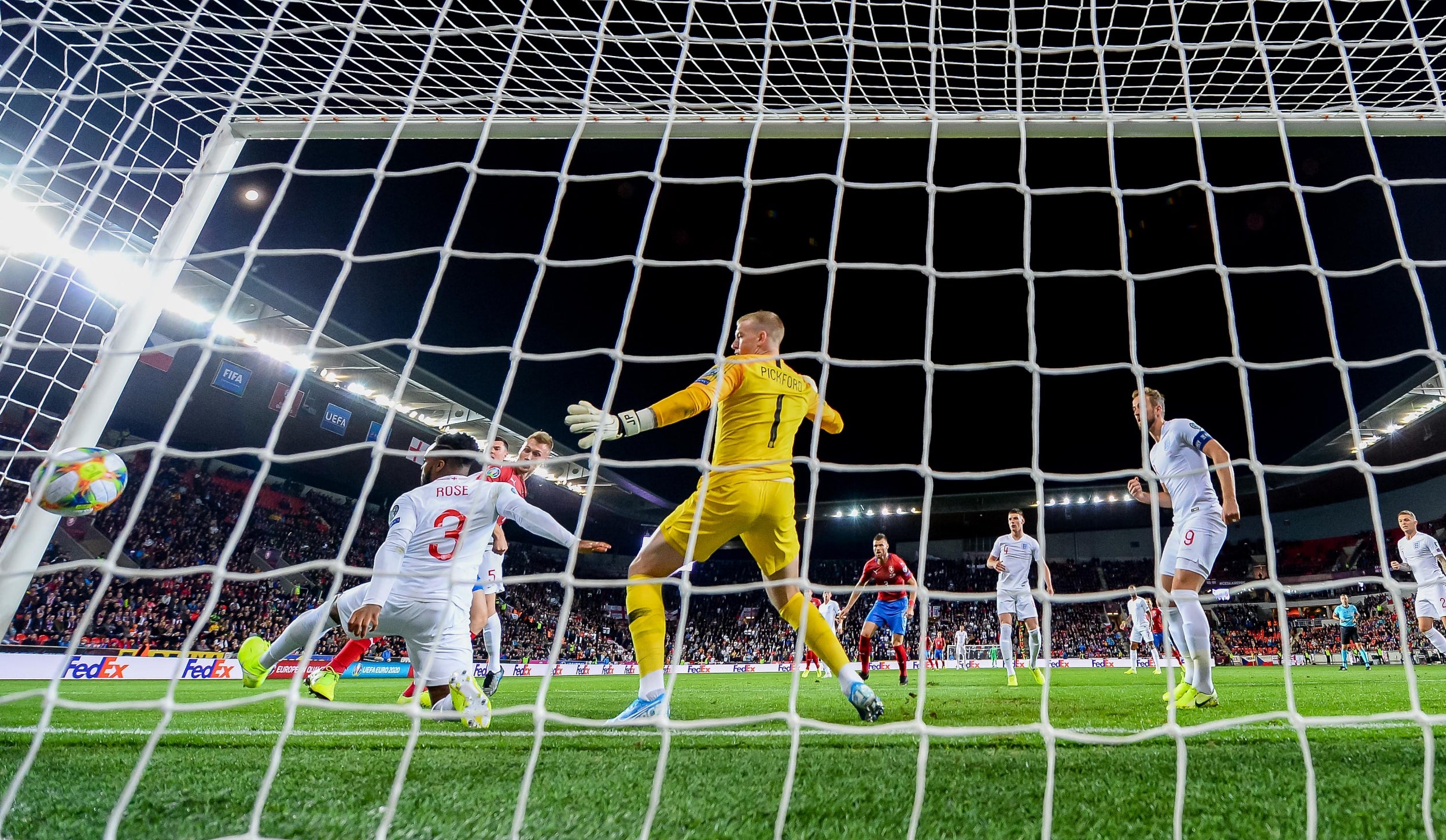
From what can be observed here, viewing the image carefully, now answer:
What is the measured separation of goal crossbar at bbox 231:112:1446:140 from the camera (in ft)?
11.4

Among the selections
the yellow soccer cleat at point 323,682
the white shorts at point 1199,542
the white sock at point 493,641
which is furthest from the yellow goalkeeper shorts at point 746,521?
the white sock at point 493,641

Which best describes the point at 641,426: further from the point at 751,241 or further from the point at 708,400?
the point at 751,241

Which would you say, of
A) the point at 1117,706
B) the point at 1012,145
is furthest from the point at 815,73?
the point at 1012,145

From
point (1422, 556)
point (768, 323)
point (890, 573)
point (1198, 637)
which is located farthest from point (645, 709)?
point (1422, 556)

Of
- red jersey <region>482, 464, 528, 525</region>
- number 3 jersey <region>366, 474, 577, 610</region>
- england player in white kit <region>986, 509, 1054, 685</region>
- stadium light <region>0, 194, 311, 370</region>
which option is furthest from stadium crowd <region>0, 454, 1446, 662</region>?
number 3 jersey <region>366, 474, 577, 610</region>

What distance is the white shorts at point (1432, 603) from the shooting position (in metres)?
8.09

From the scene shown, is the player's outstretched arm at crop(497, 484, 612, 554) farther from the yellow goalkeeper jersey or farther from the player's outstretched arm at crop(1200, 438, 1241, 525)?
the player's outstretched arm at crop(1200, 438, 1241, 525)

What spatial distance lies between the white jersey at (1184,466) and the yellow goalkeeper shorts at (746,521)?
232 centimetres

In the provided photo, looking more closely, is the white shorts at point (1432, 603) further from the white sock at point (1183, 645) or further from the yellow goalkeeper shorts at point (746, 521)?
the yellow goalkeeper shorts at point (746, 521)

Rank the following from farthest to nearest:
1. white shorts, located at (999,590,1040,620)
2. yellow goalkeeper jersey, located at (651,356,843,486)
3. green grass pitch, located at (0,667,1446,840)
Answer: white shorts, located at (999,590,1040,620) → yellow goalkeeper jersey, located at (651,356,843,486) → green grass pitch, located at (0,667,1446,840)

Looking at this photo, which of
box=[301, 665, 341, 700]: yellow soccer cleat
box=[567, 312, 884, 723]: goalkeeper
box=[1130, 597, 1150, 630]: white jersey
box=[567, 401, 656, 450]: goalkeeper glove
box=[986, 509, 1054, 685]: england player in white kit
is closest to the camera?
box=[567, 401, 656, 450]: goalkeeper glove

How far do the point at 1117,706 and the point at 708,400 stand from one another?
3.62 m

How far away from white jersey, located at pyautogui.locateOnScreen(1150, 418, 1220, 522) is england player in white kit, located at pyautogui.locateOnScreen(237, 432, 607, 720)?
11.2ft

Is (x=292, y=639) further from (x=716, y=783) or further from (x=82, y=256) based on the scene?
(x=716, y=783)
